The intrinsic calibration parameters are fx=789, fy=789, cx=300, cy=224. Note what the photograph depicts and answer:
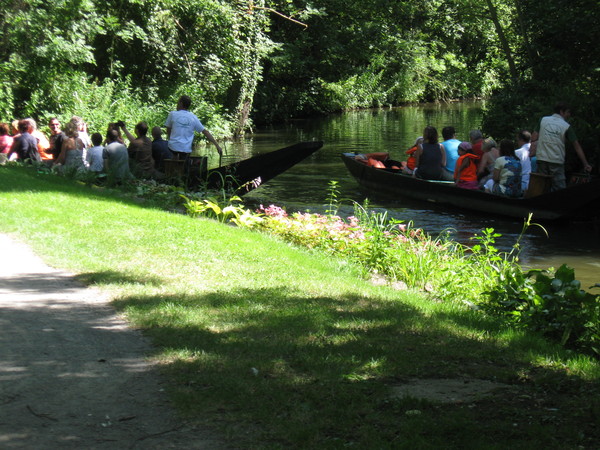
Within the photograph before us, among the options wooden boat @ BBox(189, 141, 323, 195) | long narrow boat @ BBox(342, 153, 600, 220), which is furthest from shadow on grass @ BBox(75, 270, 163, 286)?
long narrow boat @ BBox(342, 153, 600, 220)

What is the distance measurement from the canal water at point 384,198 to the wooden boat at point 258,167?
1.14 metres

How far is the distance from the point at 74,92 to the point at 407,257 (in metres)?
14.5

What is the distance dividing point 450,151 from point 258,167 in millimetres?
4236

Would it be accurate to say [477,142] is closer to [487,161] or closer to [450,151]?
[487,161]

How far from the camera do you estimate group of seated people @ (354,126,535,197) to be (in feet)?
48.8

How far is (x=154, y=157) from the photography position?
14906mm

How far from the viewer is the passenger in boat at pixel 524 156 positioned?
14906 mm

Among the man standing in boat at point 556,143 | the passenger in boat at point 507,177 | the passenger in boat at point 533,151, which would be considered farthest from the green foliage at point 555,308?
the passenger in boat at point 533,151

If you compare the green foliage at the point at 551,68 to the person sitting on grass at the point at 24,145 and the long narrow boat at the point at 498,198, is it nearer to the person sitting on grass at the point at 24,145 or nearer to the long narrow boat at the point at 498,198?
the long narrow boat at the point at 498,198

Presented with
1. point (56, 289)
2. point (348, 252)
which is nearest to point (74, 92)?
point (348, 252)

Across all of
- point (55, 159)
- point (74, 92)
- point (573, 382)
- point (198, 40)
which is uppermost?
point (198, 40)

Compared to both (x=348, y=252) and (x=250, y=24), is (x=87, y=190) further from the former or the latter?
(x=250, y=24)

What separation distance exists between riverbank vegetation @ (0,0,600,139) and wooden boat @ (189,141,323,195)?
19.6ft

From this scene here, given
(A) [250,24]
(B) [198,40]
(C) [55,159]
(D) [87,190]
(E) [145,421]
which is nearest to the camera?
(E) [145,421]
